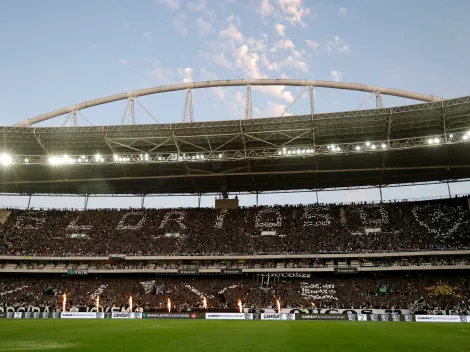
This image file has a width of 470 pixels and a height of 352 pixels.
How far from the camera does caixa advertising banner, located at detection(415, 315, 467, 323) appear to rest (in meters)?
35.5

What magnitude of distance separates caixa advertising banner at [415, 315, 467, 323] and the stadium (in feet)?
0.34

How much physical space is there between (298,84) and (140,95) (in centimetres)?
1954

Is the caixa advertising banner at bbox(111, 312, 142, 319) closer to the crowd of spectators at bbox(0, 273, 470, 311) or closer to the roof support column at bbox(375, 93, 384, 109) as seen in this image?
the crowd of spectators at bbox(0, 273, 470, 311)

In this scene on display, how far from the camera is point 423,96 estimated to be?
45688 mm

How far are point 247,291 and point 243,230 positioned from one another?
33.4 feet

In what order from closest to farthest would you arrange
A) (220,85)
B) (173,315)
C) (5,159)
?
1. (173,315)
2. (5,159)
3. (220,85)

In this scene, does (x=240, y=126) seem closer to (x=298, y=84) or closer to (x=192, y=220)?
(x=298, y=84)

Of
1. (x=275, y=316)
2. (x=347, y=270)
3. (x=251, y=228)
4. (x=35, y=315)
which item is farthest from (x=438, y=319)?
(x=35, y=315)

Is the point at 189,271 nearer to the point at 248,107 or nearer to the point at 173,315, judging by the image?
the point at 173,315

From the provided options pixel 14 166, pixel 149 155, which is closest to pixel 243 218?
pixel 149 155

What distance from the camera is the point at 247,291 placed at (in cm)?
4728

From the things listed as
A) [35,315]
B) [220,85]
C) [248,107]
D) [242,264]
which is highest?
[220,85]

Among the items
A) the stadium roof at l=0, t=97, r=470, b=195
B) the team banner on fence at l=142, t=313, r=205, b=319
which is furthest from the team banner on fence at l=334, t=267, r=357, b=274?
the team banner on fence at l=142, t=313, r=205, b=319

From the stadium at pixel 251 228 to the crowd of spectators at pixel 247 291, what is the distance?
0.62 ft
